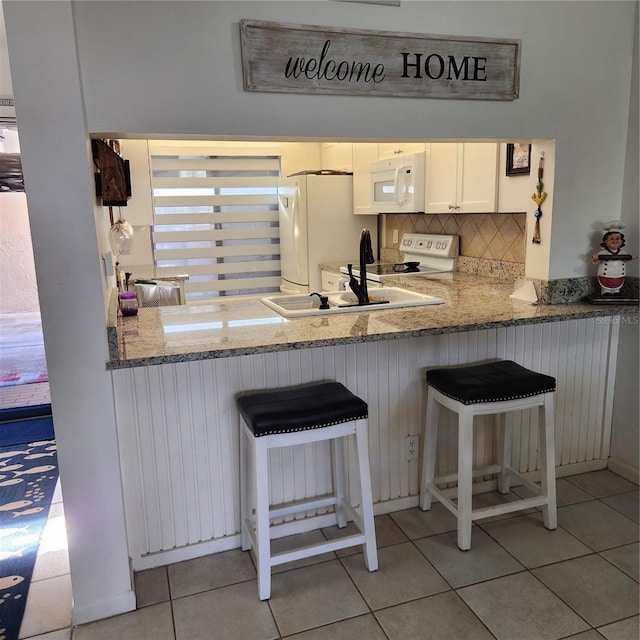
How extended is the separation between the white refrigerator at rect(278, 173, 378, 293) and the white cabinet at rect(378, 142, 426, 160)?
0.53 metres

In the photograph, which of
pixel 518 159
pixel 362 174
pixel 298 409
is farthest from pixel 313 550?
pixel 362 174

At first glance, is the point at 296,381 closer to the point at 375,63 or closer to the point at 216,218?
the point at 375,63

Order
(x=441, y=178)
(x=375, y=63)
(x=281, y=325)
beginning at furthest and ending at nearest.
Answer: (x=441, y=178) < (x=281, y=325) < (x=375, y=63)

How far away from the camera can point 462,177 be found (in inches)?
123

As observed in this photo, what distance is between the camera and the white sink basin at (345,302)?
8.25 ft

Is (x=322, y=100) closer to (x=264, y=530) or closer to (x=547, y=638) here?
(x=264, y=530)

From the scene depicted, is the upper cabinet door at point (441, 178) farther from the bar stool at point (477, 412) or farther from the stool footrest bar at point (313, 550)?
the stool footrest bar at point (313, 550)

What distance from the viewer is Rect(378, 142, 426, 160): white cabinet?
3.55 metres

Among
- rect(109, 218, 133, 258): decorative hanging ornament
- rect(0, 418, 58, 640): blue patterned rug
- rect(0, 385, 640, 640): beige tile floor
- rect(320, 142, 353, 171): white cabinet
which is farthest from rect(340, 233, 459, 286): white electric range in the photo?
rect(0, 418, 58, 640): blue patterned rug

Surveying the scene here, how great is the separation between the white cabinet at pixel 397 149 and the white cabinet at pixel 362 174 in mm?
67

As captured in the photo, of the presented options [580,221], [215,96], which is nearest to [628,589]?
[580,221]

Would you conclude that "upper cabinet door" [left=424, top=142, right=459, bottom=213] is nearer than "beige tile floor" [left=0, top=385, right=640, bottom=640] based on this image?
No

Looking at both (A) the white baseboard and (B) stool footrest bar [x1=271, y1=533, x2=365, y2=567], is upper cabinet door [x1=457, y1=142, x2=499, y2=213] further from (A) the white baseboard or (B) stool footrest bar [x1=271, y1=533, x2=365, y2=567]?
(A) the white baseboard

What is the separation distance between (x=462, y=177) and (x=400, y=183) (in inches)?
23.8
